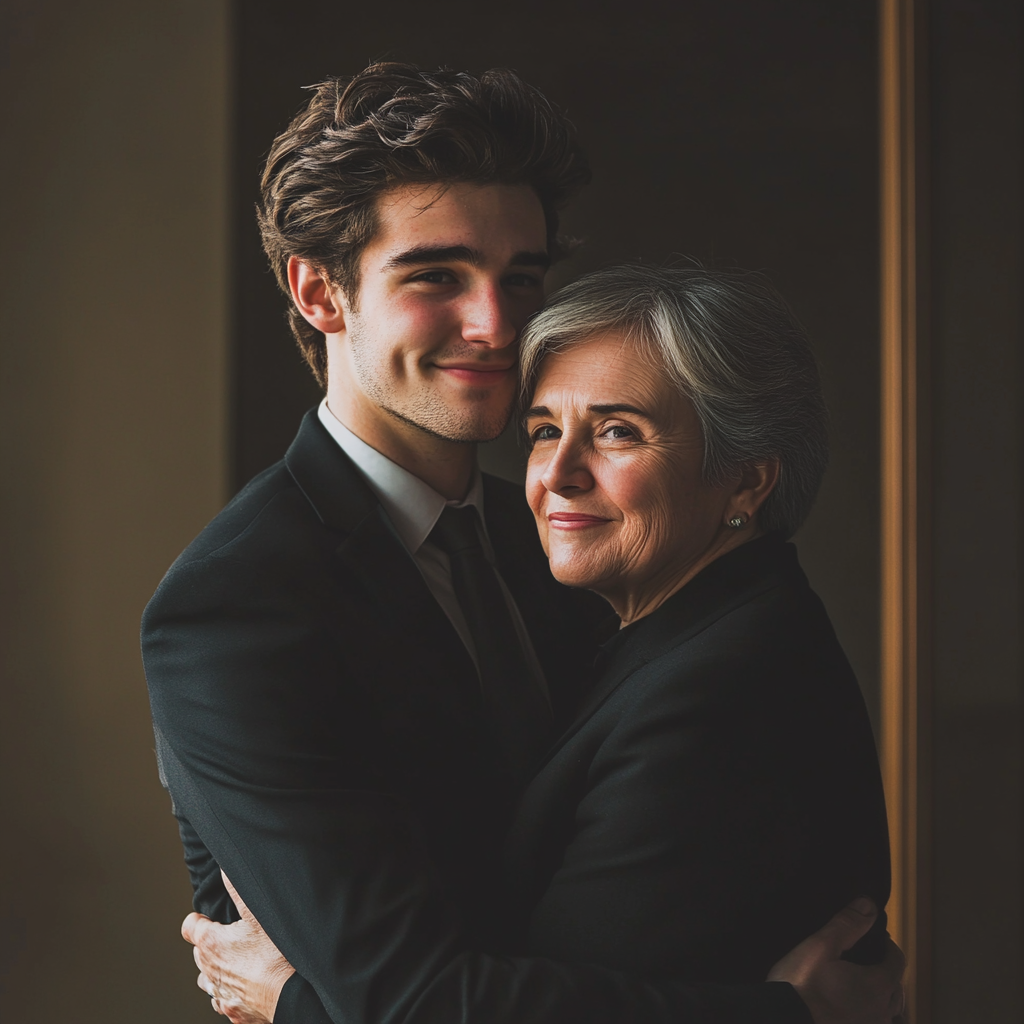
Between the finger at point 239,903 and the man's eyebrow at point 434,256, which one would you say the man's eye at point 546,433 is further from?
the finger at point 239,903

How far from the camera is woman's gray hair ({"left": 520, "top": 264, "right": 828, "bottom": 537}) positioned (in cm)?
149

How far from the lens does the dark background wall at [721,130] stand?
2488 mm

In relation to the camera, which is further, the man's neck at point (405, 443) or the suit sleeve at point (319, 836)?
the man's neck at point (405, 443)

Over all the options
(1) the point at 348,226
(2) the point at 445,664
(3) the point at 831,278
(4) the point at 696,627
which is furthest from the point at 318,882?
(3) the point at 831,278

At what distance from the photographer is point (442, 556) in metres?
1.74

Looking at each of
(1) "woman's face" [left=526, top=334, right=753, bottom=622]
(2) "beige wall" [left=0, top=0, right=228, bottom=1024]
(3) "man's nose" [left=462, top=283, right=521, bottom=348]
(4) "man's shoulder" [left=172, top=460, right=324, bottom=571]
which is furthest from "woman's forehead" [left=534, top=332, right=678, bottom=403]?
(2) "beige wall" [left=0, top=0, right=228, bottom=1024]

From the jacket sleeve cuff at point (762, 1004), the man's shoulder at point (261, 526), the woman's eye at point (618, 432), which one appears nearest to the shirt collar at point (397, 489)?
the man's shoulder at point (261, 526)

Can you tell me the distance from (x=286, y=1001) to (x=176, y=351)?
169 centimetres

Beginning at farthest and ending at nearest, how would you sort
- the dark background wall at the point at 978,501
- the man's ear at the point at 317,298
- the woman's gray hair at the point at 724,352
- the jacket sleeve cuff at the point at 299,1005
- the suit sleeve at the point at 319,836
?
the dark background wall at the point at 978,501 < the man's ear at the point at 317,298 < the woman's gray hair at the point at 724,352 < the jacket sleeve cuff at the point at 299,1005 < the suit sleeve at the point at 319,836

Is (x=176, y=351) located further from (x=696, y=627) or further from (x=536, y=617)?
(x=696, y=627)

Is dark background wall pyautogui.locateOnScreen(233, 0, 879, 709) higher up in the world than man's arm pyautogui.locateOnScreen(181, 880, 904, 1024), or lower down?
higher up

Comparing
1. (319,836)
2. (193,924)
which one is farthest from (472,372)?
(193,924)

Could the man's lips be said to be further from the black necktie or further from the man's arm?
the man's arm

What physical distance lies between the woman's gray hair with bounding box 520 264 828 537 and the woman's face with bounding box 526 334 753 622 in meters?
0.03
